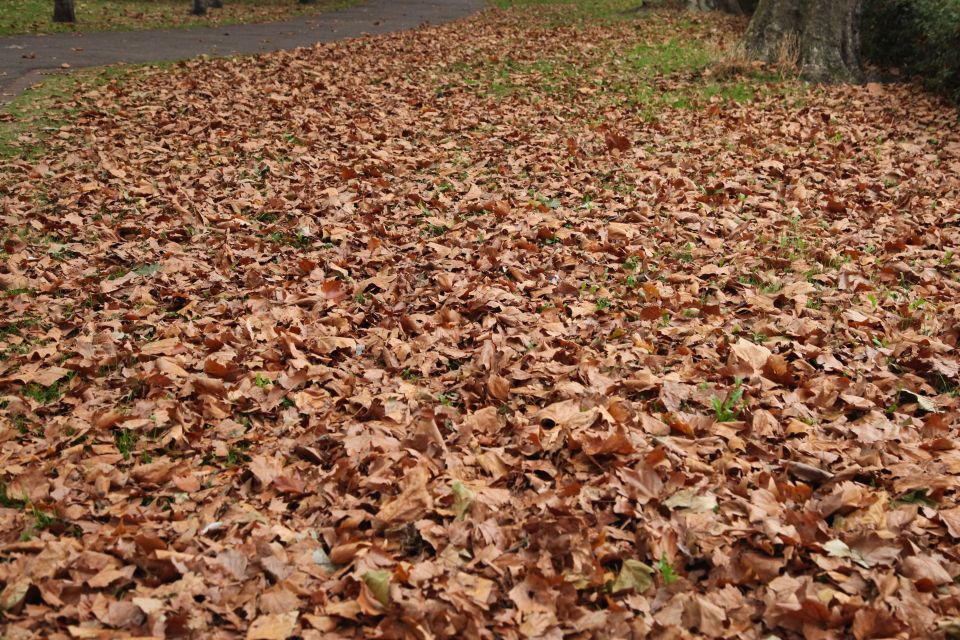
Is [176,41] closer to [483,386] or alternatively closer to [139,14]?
[139,14]

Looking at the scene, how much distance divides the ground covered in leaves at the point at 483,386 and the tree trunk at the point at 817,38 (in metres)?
2.74

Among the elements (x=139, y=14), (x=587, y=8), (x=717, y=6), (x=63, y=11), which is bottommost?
(x=63, y=11)

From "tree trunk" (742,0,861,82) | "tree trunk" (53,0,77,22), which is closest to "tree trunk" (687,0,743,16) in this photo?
"tree trunk" (742,0,861,82)

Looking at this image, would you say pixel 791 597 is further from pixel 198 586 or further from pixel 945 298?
pixel 945 298

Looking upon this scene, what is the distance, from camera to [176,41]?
15055 mm

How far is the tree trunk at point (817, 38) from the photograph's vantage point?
10.9 m

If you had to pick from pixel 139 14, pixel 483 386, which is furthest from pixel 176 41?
pixel 483 386

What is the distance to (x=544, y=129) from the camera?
9.16 m

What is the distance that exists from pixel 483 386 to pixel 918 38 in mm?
10610

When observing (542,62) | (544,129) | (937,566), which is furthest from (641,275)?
(542,62)

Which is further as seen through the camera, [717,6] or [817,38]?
[717,6]

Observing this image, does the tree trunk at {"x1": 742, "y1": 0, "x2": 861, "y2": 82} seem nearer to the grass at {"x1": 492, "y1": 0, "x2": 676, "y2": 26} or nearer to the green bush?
the green bush

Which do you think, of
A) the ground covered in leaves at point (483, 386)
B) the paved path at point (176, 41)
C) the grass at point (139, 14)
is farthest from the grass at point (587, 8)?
the ground covered in leaves at point (483, 386)

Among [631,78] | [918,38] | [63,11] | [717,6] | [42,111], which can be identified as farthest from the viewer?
[717,6]
